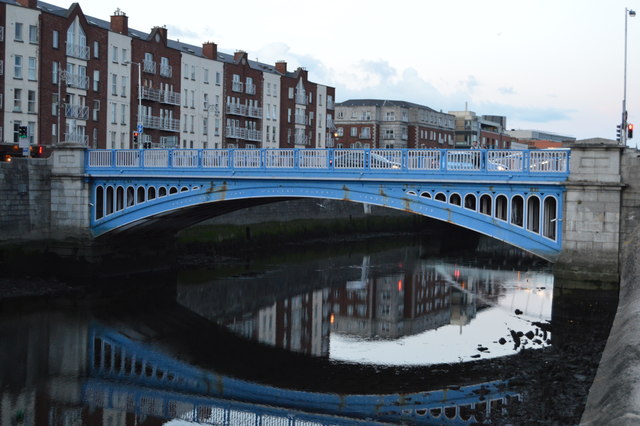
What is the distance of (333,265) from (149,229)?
11262 millimetres

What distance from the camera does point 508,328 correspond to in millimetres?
25969

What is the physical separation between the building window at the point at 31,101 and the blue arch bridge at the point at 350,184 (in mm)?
18635

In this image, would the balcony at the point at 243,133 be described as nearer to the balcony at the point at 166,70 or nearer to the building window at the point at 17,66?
the balcony at the point at 166,70

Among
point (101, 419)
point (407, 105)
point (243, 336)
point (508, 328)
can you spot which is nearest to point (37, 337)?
point (243, 336)

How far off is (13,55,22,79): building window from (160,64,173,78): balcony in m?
13.9

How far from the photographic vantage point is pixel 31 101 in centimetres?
5012

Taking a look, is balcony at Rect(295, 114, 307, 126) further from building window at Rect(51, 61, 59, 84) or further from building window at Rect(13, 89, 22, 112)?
building window at Rect(13, 89, 22, 112)

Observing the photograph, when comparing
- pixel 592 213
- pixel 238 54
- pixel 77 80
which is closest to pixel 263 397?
pixel 592 213

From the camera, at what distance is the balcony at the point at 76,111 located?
52.6 metres

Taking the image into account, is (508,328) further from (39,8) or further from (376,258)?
(39,8)

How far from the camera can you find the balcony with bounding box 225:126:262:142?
6994cm

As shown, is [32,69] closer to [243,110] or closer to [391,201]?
[243,110]

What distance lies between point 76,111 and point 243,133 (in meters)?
20.7

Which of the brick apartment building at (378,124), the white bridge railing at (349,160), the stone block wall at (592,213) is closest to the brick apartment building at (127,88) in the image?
the white bridge railing at (349,160)
